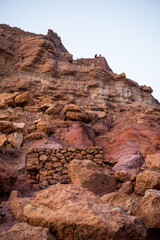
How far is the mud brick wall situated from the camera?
5.95 meters

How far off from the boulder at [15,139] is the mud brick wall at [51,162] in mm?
2698

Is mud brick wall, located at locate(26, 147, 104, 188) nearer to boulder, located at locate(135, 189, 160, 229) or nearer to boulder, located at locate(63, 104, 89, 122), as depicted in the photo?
boulder, located at locate(135, 189, 160, 229)

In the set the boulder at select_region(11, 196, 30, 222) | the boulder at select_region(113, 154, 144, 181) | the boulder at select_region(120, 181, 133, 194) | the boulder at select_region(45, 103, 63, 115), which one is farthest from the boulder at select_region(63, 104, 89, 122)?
the boulder at select_region(11, 196, 30, 222)

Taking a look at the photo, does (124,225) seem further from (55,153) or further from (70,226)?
(55,153)

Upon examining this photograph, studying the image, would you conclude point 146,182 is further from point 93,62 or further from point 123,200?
point 93,62

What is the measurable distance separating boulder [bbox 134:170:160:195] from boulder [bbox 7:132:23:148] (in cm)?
571

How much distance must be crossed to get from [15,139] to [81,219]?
22.0 feet

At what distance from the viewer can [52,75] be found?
20.9 m

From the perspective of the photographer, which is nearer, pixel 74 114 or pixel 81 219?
pixel 81 219

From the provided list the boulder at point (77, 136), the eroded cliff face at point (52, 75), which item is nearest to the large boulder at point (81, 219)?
the boulder at point (77, 136)

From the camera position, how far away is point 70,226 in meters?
2.78

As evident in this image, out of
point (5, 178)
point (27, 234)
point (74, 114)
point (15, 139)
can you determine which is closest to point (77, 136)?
point (74, 114)

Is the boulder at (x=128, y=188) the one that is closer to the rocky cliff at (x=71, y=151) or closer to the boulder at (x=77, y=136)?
the rocky cliff at (x=71, y=151)

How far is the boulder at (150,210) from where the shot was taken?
10.8ft
